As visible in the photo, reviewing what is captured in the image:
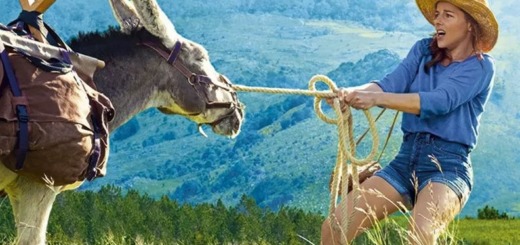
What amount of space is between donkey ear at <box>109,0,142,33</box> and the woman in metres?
1.26

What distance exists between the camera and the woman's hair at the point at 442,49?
5.09m

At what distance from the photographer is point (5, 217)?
39.7ft

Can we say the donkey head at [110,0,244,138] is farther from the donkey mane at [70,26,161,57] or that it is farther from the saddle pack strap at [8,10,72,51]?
the saddle pack strap at [8,10,72,51]

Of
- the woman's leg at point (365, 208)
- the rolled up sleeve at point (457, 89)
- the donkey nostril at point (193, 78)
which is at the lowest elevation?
the woman's leg at point (365, 208)

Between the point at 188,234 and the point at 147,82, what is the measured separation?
319 inches

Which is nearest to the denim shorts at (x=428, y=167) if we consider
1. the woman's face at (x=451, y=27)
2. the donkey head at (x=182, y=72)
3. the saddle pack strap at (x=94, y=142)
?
the woman's face at (x=451, y=27)

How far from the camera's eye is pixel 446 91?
4.96m

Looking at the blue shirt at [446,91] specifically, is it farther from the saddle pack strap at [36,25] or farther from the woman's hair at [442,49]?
the saddle pack strap at [36,25]

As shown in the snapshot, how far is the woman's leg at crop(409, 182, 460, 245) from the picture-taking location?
484 cm

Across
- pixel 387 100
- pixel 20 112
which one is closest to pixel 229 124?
pixel 387 100

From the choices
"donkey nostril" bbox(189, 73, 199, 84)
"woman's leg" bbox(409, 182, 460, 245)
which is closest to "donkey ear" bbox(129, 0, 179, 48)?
"donkey nostril" bbox(189, 73, 199, 84)

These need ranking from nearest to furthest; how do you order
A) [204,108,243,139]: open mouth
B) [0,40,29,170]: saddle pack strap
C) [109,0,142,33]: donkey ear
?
1. [0,40,29,170]: saddle pack strap
2. [109,0,142,33]: donkey ear
3. [204,108,243,139]: open mouth

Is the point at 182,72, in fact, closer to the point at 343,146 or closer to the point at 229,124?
the point at 229,124

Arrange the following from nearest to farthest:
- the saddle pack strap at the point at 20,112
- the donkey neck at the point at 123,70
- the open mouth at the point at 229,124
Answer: the saddle pack strap at the point at 20,112 → the donkey neck at the point at 123,70 → the open mouth at the point at 229,124
